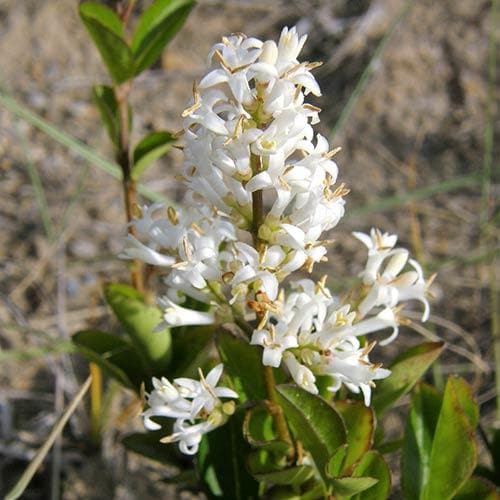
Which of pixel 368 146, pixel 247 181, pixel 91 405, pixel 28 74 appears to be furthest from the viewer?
pixel 28 74

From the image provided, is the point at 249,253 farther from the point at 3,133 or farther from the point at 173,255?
the point at 3,133

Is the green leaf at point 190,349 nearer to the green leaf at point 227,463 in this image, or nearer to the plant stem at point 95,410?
the green leaf at point 227,463

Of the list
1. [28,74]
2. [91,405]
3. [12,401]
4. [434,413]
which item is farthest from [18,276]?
[434,413]

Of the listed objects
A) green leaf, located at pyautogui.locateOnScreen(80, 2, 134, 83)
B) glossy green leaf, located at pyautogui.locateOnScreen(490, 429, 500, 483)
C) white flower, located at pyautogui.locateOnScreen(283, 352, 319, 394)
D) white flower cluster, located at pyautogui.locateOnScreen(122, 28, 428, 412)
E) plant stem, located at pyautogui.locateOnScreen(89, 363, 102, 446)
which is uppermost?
green leaf, located at pyautogui.locateOnScreen(80, 2, 134, 83)

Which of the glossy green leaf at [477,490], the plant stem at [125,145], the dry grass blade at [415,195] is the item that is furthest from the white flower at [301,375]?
the dry grass blade at [415,195]

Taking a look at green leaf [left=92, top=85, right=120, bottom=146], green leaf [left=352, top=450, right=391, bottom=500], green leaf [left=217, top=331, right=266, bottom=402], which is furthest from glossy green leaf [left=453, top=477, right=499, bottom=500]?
green leaf [left=92, top=85, right=120, bottom=146]

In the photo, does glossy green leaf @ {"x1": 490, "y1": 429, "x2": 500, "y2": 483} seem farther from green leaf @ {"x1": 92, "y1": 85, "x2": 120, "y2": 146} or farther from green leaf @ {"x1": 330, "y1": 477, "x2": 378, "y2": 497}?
green leaf @ {"x1": 92, "y1": 85, "x2": 120, "y2": 146}

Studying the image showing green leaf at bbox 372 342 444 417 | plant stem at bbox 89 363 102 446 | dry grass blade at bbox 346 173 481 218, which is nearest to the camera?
green leaf at bbox 372 342 444 417

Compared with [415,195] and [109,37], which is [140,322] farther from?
[415,195]
